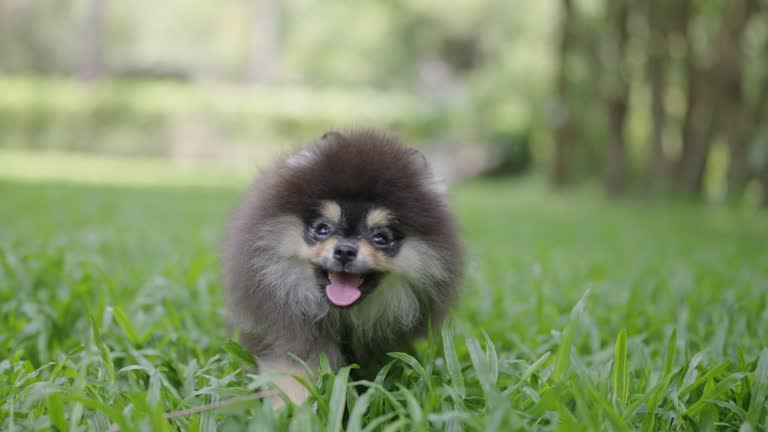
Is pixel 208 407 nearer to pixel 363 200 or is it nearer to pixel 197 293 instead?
pixel 363 200

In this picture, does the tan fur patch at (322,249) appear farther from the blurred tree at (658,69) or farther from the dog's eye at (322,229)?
the blurred tree at (658,69)

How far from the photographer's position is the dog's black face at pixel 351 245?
75.2 inches

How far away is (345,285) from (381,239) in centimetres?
18

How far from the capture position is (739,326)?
2699 millimetres

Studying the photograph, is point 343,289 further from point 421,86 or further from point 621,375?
point 421,86

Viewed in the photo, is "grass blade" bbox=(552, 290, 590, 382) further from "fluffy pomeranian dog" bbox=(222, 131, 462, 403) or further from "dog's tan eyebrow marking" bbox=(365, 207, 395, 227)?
"dog's tan eyebrow marking" bbox=(365, 207, 395, 227)

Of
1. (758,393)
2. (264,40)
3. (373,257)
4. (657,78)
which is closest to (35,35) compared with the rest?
(264,40)

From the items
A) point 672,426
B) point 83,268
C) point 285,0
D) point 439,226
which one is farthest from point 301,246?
point 285,0

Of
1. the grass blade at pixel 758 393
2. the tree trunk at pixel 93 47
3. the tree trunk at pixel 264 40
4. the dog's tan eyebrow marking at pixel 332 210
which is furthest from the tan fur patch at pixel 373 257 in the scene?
the tree trunk at pixel 264 40

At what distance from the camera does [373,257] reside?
6.32ft

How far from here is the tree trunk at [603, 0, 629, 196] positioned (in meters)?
11.5

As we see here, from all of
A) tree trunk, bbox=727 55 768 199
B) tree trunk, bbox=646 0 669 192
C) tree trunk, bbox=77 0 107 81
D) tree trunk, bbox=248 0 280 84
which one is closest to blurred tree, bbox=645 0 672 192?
tree trunk, bbox=646 0 669 192

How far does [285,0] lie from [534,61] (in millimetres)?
13231

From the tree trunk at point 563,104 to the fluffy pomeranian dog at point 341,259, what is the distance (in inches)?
426
